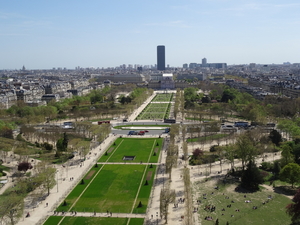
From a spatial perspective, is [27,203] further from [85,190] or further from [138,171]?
[138,171]

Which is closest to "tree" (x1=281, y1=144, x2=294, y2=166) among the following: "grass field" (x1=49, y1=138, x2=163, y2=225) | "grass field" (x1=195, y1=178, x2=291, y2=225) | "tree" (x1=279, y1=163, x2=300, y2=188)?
"tree" (x1=279, y1=163, x2=300, y2=188)

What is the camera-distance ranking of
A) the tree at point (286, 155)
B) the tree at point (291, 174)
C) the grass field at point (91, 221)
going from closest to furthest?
the grass field at point (91, 221), the tree at point (291, 174), the tree at point (286, 155)

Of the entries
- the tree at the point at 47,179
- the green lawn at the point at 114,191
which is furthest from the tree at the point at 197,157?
the tree at the point at 47,179

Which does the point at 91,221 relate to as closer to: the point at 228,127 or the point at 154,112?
the point at 228,127

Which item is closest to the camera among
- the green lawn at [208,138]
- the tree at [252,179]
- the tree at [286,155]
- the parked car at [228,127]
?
the tree at [252,179]

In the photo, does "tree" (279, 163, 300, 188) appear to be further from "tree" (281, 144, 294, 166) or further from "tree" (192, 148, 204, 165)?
"tree" (192, 148, 204, 165)

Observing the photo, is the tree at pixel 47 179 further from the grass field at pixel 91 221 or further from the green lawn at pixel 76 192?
the grass field at pixel 91 221
